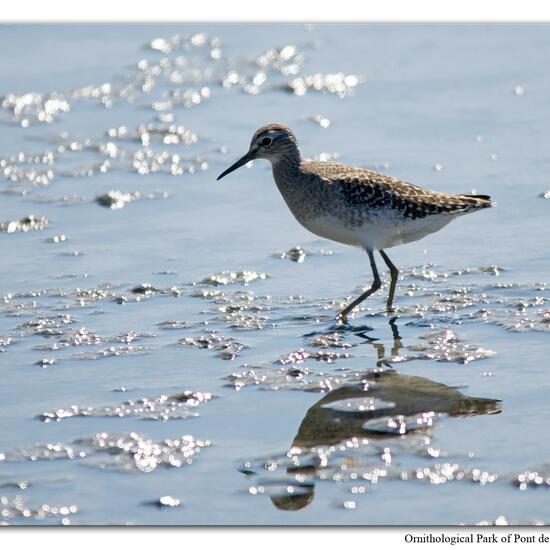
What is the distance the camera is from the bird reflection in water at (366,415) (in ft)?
21.8

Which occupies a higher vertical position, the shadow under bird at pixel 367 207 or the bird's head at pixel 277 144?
the bird's head at pixel 277 144

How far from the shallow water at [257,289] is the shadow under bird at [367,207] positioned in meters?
0.52

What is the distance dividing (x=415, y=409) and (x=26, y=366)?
108 inches

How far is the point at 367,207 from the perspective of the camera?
31.0 feet

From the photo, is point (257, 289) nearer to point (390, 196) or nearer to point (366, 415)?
point (390, 196)

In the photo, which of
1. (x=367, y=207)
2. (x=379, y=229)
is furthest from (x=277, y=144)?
(x=379, y=229)

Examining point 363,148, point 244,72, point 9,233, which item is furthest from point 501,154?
point 9,233

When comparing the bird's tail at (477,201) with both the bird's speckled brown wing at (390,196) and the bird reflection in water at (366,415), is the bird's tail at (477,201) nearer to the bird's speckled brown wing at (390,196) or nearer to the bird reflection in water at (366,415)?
the bird's speckled brown wing at (390,196)

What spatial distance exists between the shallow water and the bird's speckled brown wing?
675mm

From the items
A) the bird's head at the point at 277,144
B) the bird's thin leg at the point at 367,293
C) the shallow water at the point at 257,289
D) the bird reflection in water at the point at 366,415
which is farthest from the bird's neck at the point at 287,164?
the bird reflection in water at the point at 366,415

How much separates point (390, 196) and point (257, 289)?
4.42 ft

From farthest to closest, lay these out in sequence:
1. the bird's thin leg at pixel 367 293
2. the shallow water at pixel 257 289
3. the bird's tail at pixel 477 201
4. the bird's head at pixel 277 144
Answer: the bird's head at pixel 277 144
the bird's tail at pixel 477 201
the bird's thin leg at pixel 367 293
the shallow water at pixel 257 289

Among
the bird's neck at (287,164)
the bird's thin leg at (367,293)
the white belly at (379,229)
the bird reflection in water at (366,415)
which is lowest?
the bird reflection in water at (366,415)

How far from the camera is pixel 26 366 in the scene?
27.5 ft
